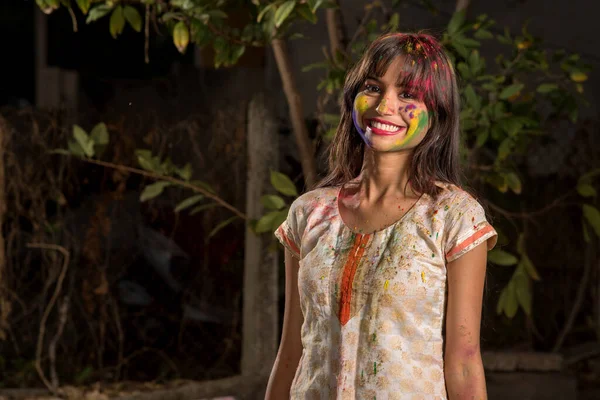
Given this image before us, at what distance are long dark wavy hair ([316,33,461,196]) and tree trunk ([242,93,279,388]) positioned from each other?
2973mm

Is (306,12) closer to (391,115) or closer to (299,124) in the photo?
(299,124)

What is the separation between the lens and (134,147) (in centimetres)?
486

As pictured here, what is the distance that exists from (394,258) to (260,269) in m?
3.11

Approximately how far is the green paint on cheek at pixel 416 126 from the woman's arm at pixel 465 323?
0.81 feet

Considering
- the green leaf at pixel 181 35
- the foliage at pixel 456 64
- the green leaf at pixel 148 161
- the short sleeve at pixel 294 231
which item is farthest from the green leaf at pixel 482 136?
the short sleeve at pixel 294 231

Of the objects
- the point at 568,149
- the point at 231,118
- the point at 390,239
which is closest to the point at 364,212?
the point at 390,239

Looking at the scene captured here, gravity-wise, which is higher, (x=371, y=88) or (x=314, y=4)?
(x=314, y=4)

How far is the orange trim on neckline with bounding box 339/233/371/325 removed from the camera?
1770mm

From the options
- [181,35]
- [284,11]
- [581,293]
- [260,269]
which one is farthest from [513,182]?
[581,293]

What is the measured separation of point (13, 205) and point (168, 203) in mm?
788

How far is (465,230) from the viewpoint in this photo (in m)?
1.71

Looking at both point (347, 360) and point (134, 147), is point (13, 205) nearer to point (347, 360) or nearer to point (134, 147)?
point (134, 147)

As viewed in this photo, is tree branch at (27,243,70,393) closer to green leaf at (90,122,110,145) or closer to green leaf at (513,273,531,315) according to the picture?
green leaf at (90,122,110,145)

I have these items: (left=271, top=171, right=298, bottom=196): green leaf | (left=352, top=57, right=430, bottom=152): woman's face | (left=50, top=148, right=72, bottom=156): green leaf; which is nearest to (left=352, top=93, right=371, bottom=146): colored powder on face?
(left=352, top=57, right=430, bottom=152): woman's face
